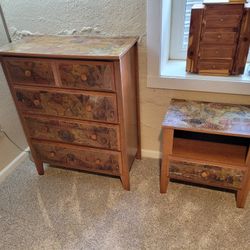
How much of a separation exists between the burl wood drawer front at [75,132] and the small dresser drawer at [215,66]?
2.13 feet

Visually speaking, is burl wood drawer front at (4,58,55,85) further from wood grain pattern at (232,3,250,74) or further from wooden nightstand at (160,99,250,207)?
wood grain pattern at (232,3,250,74)

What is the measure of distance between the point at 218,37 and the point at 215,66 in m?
0.17

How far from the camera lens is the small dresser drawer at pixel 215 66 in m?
1.40

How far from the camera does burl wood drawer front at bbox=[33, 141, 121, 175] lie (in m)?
1.48

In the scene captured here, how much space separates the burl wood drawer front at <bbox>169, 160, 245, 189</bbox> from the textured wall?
0.40m

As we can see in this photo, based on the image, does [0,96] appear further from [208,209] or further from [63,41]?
[208,209]

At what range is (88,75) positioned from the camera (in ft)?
3.93

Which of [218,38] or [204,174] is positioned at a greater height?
[218,38]

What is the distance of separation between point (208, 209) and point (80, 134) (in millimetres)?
898

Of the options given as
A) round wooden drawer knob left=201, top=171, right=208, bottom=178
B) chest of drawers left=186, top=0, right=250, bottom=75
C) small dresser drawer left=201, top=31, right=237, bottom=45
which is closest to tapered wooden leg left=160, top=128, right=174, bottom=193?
round wooden drawer knob left=201, top=171, right=208, bottom=178

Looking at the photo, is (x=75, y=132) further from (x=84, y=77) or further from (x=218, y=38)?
(x=218, y=38)

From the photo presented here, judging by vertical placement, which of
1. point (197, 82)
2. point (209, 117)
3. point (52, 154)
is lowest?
point (52, 154)

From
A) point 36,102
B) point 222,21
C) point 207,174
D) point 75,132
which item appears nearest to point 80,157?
point 75,132

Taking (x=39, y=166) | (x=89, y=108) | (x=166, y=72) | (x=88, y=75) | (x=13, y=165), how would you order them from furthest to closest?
(x=13, y=165)
(x=39, y=166)
(x=166, y=72)
(x=89, y=108)
(x=88, y=75)
